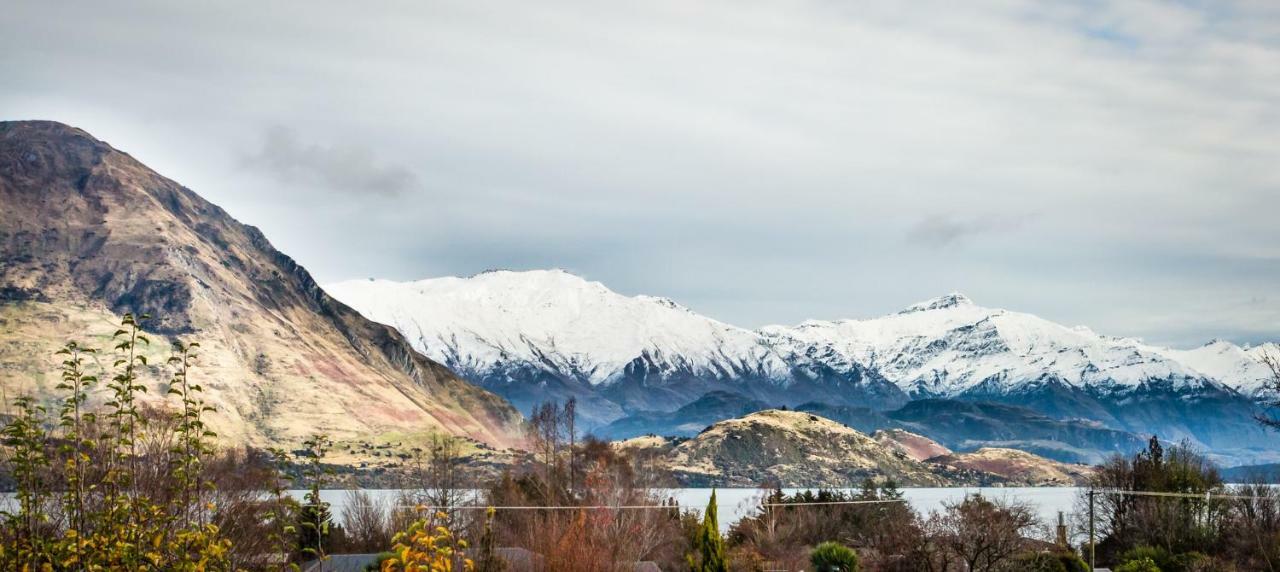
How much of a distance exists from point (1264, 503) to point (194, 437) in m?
68.8

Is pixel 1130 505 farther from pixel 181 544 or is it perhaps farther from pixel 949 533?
pixel 181 544

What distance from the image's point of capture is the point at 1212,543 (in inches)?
Result: 2552

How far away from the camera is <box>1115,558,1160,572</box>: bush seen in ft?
173

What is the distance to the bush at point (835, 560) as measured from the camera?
193 feet

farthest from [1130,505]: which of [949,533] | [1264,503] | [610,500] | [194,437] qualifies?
[194,437]

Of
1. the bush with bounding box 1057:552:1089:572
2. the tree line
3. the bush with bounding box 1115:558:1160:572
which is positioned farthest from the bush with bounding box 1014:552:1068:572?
the bush with bounding box 1115:558:1160:572

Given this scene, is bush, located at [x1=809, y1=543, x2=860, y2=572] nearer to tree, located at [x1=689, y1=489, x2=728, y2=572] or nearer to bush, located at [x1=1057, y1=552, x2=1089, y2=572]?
bush, located at [x1=1057, y1=552, x2=1089, y2=572]

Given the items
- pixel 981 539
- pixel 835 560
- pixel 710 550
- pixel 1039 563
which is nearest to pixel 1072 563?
pixel 1039 563

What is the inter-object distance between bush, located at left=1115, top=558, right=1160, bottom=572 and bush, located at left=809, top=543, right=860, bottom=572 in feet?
39.1

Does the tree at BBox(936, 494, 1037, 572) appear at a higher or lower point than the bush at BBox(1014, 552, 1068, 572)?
higher

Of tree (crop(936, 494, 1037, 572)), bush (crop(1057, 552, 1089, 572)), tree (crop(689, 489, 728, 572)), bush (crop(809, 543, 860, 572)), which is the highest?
tree (crop(689, 489, 728, 572))

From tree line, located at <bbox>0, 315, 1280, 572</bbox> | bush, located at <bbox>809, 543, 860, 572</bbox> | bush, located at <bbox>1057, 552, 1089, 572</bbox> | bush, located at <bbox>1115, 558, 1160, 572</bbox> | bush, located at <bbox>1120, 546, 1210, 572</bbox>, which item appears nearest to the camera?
tree line, located at <bbox>0, 315, 1280, 572</bbox>

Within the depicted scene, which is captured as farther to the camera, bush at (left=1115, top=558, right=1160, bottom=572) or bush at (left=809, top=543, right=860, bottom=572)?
bush at (left=809, top=543, right=860, bottom=572)

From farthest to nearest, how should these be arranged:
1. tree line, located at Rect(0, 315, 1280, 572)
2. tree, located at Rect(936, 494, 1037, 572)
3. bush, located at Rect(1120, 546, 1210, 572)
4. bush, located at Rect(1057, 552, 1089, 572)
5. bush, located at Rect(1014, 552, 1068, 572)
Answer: bush, located at Rect(1057, 552, 1089, 572) → bush, located at Rect(1120, 546, 1210, 572) → bush, located at Rect(1014, 552, 1068, 572) → tree, located at Rect(936, 494, 1037, 572) → tree line, located at Rect(0, 315, 1280, 572)
